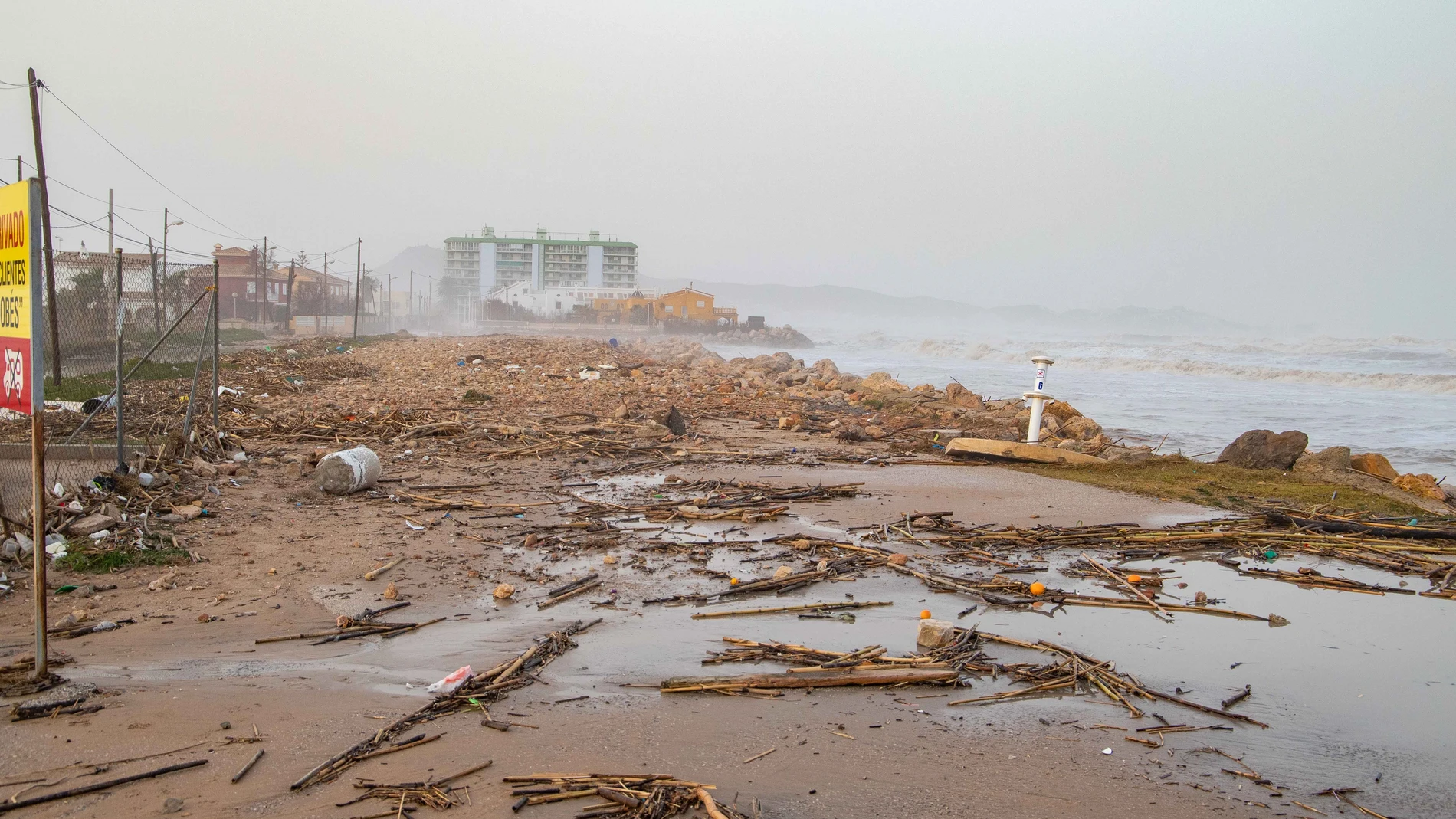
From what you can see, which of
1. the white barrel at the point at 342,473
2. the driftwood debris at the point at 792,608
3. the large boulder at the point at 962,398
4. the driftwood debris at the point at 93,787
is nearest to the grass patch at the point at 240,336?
the large boulder at the point at 962,398

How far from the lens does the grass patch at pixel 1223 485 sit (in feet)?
30.8

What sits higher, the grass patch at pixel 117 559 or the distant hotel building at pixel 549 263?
the distant hotel building at pixel 549 263

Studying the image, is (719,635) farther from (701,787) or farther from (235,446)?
(235,446)

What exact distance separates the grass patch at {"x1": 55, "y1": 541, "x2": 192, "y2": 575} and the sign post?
6.46 ft

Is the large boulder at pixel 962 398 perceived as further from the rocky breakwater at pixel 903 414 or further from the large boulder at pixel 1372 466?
the large boulder at pixel 1372 466

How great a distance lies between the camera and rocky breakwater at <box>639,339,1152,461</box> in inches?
550

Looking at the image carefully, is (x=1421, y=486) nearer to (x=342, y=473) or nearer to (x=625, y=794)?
(x=625, y=794)

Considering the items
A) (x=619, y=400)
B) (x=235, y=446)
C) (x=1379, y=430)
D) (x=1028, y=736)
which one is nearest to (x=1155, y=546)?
(x=1028, y=736)

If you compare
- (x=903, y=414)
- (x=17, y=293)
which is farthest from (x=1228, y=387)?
(x=17, y=293)

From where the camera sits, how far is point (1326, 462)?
11.0m

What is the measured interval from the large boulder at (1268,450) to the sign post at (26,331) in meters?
12.5

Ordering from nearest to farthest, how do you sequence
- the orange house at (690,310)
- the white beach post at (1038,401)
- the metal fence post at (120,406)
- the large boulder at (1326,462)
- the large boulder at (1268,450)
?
the metal fence post at (120,406) → the large boulder at (1326,462) → the large boulder at (1268,450) → the white beach post at (1038,401) → the orange house at (690,310)

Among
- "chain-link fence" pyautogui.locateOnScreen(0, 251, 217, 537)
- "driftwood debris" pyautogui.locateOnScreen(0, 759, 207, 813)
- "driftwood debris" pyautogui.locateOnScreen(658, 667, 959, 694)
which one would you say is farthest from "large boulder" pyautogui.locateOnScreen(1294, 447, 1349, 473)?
"chain-link fence" pyautogui.locateOnScreen(0, 251, 217, 537)

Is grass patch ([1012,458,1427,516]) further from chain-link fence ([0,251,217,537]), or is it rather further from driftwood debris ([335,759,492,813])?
chain-link fence ([0,251,217,537])
